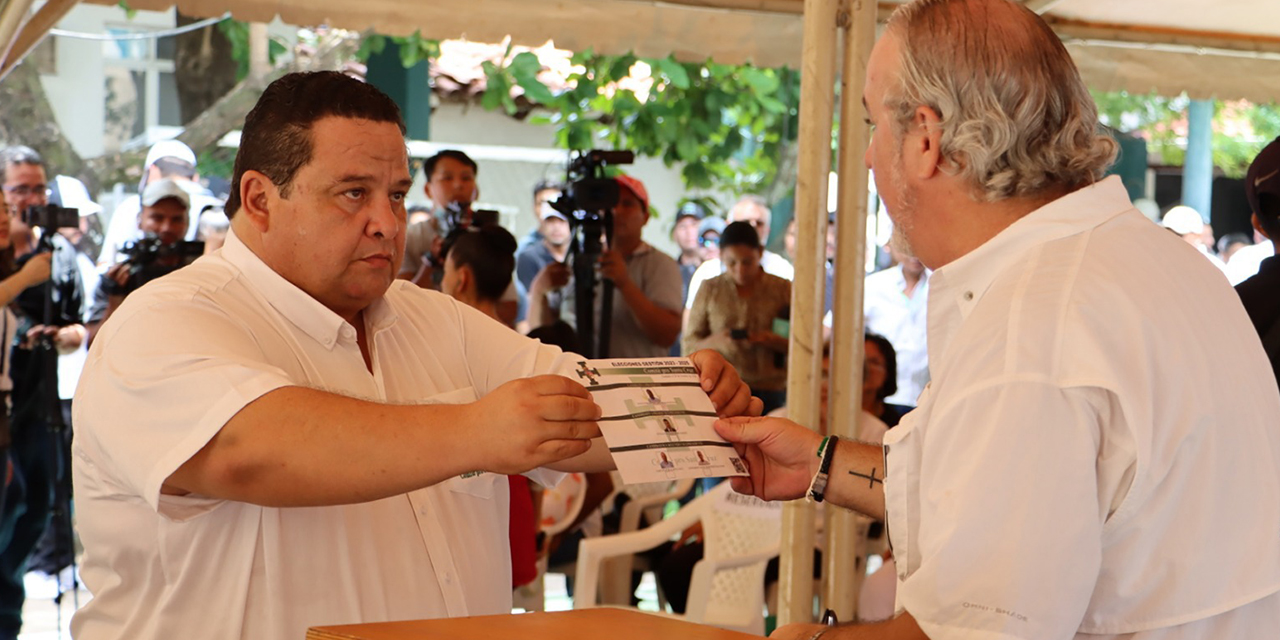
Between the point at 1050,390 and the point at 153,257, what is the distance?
16.9ft

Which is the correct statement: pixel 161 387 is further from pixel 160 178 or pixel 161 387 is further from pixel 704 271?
pixel 704 271

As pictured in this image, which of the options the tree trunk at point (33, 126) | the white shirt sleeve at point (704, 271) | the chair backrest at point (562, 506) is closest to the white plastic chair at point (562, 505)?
the chair backrest at point (562, 506)

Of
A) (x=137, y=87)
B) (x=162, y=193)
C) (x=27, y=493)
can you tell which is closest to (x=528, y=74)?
(x=137, y=87)

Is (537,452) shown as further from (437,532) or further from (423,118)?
(423,118)

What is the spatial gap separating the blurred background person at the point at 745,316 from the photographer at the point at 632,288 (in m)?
0.30

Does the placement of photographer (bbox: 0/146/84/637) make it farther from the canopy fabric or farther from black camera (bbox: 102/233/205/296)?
the canopy fabric

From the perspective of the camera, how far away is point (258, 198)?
2.33 m

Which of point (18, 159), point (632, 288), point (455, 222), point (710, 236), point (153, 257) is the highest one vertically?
point (18, 159)

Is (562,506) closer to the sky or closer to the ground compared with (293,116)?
closer to the ground

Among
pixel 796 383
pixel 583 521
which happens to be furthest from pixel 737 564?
pixel 796 383

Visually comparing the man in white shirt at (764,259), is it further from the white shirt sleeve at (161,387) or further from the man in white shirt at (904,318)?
the white shirt sleeve at (161,387)

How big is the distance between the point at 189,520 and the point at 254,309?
394 millimetres

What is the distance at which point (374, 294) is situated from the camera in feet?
7.75

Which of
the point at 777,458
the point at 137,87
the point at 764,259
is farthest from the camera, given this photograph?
the point at 137,87
